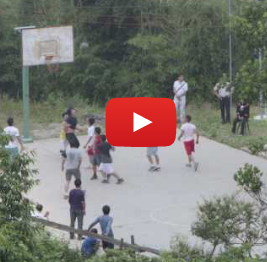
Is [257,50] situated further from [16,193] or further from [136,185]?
[136,185]

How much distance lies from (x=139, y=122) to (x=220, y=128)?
46.9ft

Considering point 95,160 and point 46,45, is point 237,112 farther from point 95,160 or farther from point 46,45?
point 46,45

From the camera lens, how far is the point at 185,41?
30047 millimetres

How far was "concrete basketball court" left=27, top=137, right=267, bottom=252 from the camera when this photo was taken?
16.4m

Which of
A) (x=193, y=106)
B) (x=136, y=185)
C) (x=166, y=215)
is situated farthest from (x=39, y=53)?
(x=166, y=215)

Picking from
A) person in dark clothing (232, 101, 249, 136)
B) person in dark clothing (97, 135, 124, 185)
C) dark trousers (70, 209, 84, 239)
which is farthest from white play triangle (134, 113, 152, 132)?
person in dark clothing (232, 101, 249, 136)

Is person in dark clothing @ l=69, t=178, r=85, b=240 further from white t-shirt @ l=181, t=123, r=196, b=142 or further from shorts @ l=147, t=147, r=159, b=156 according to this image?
white t-shirt @ l=181, t=123, r=196, b=142

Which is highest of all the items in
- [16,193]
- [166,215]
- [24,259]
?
[16,193]

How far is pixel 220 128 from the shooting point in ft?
82.5

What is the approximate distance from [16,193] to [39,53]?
16741 millimetres

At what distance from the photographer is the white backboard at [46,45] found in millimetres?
25719

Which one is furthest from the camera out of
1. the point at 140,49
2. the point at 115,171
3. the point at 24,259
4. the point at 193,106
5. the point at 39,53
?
the point at 140,49

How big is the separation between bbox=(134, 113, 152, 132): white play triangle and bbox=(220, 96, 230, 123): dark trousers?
47.3 feet

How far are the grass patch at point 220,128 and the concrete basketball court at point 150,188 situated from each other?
353 mm
